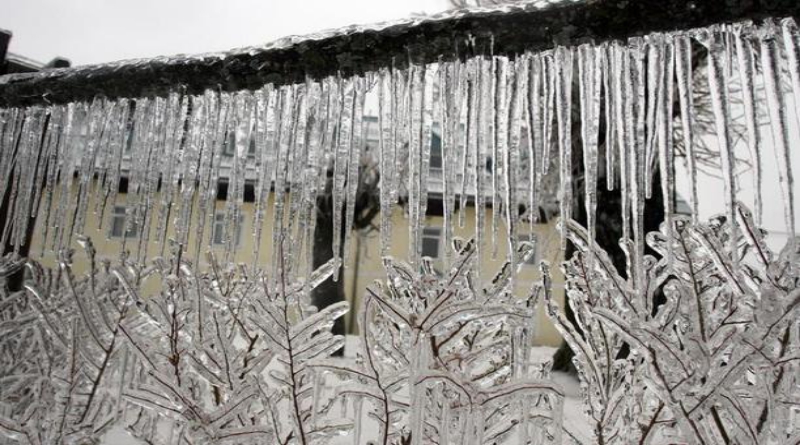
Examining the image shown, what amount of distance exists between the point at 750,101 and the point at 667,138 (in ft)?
0.66

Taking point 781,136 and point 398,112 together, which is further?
point 398,112

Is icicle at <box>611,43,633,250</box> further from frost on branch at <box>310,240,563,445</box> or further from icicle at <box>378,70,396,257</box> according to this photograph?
icicle at <box>378,70,396,257</box>

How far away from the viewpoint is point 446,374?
131cm

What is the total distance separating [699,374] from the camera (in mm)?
1288

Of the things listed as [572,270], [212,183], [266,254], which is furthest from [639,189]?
[266,254]

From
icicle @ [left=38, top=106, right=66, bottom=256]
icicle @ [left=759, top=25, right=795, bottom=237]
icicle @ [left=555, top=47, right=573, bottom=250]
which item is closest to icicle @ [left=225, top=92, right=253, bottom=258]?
icicle @ [left=38, top=106, right=66, bottom=256]

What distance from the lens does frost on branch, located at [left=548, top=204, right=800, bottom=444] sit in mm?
1272

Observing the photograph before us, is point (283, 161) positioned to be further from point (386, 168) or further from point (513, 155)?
point (513, 155)

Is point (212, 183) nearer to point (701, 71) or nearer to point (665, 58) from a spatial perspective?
→ point (665, 58)

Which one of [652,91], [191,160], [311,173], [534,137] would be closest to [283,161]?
[311,173]

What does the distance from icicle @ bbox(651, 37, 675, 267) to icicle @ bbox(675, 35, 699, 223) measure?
6cm

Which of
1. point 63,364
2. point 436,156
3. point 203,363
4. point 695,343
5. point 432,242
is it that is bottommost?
point 63,364

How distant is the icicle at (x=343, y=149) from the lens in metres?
1.29

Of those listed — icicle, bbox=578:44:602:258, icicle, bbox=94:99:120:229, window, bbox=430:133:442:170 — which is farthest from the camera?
window, bbox=430:133:442:170
